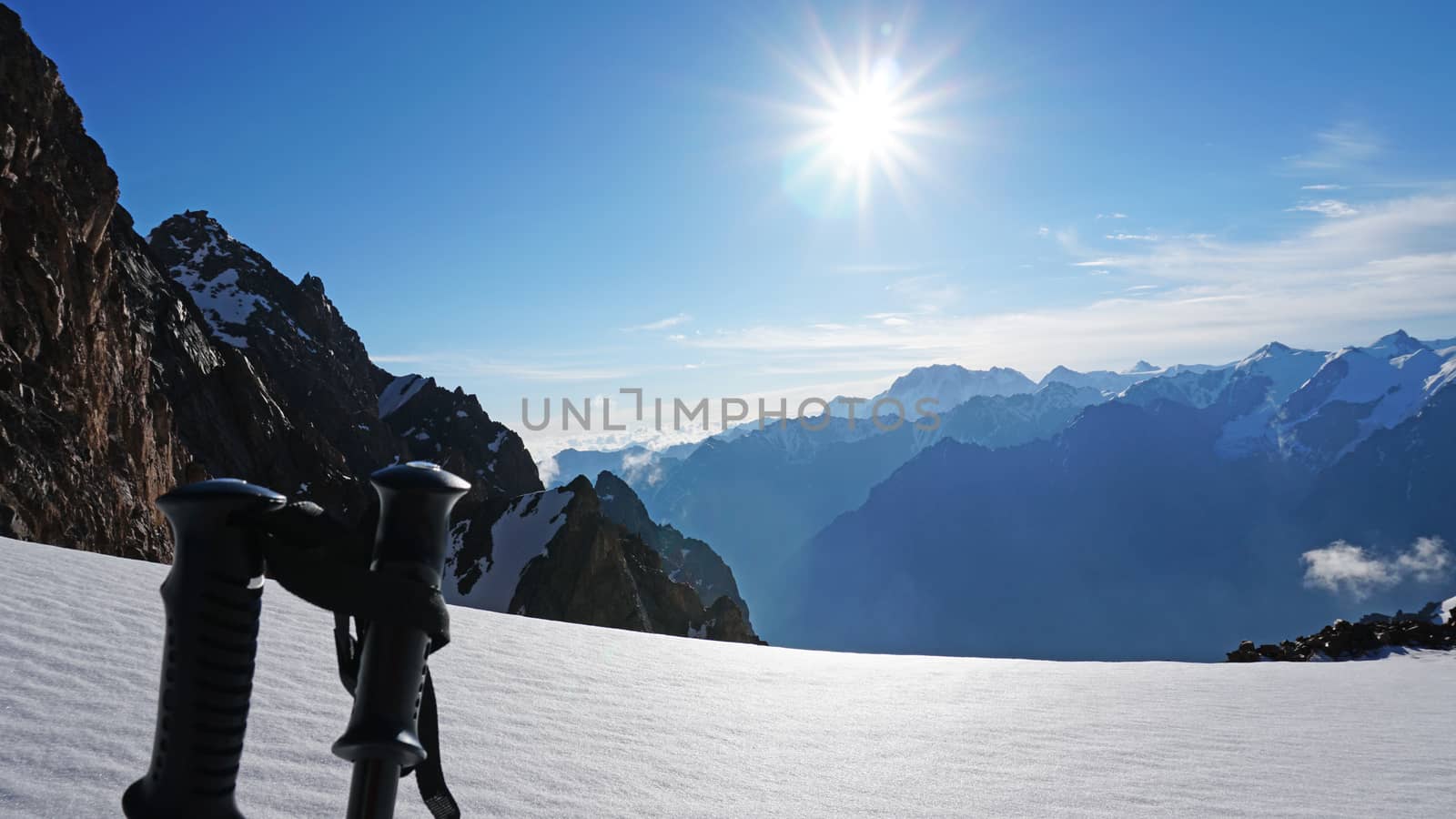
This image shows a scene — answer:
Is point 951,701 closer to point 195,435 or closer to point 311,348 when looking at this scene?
point 195,435

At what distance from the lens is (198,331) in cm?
4841

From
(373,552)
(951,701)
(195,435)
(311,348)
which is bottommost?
(951,701)

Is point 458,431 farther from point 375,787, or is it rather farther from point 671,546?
point 375,787

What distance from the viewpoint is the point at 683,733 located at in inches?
189

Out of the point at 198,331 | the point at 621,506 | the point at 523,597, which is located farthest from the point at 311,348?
the point at 621,506

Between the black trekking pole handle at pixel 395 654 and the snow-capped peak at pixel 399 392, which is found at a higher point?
the snow-capped peak at pixel 399 392

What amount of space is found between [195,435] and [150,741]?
5018 centimetres

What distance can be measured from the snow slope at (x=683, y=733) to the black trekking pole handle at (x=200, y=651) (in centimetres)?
184

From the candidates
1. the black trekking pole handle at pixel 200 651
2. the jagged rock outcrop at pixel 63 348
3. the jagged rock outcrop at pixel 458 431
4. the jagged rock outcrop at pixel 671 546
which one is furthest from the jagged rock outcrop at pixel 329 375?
the black trekking pole handle at pixel 200 651

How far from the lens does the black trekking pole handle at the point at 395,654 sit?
3.90 ft

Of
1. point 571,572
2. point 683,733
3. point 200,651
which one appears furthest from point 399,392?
point 200,651

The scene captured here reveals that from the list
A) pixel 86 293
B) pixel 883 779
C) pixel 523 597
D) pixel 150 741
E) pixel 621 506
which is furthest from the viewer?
pixel 621 506

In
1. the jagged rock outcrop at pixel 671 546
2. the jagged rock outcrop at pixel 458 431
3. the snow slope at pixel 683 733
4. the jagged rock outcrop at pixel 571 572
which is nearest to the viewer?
the snow slope at pixel 683 733

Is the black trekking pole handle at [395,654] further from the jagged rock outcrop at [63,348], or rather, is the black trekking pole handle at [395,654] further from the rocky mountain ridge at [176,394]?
the jagged rock outcrop at [63,348]
